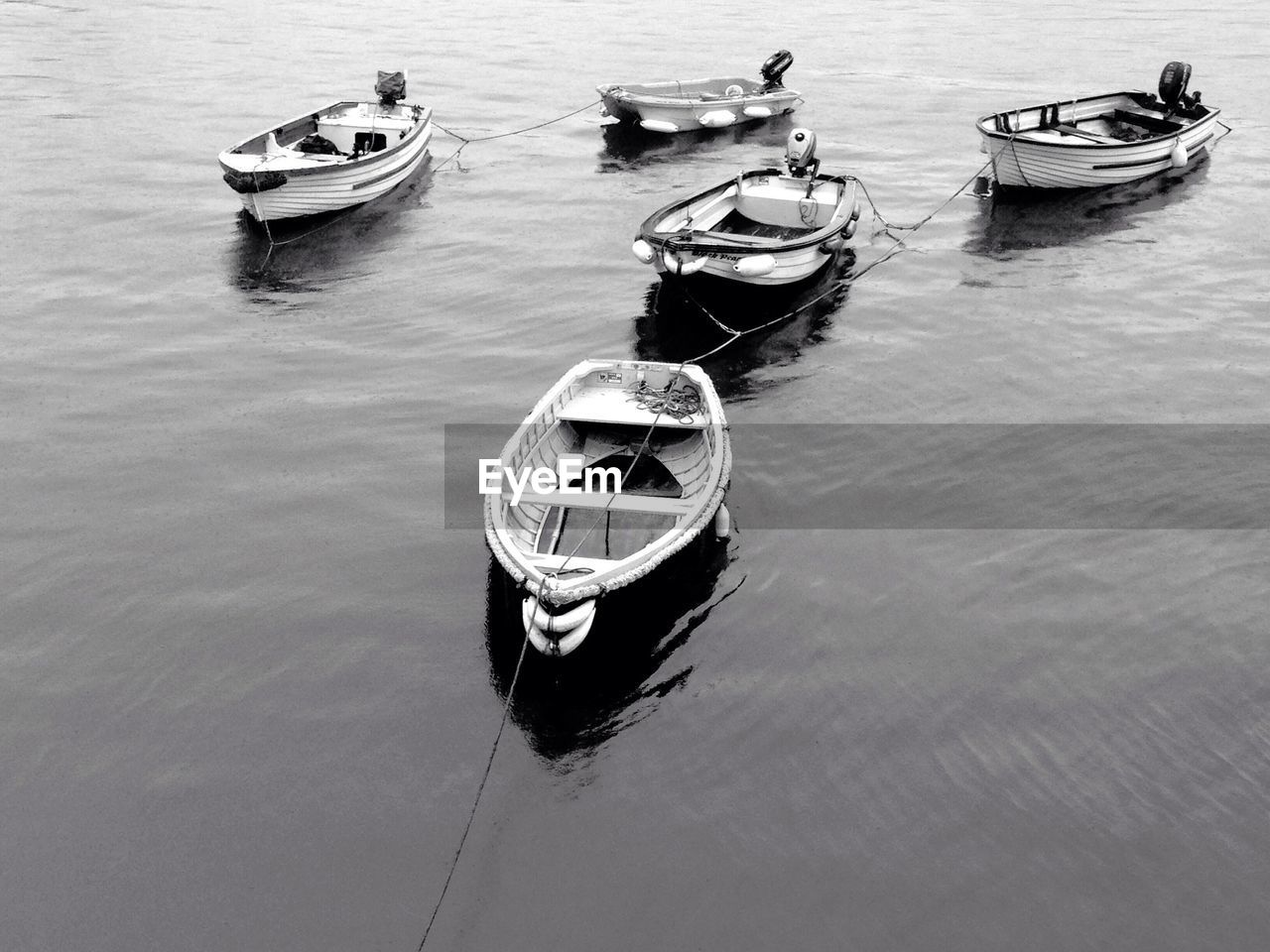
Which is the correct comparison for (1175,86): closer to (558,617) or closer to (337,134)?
(337,134)

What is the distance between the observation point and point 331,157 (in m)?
31.3

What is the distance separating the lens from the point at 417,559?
16.3 m

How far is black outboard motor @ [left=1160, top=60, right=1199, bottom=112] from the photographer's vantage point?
34.0 m

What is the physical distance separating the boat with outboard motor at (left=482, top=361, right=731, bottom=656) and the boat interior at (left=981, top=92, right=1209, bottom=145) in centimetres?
1994

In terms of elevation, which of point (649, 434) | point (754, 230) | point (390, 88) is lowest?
point (754, 230)

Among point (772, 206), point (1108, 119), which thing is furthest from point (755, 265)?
point (1108, 119)

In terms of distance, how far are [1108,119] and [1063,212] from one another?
676cm

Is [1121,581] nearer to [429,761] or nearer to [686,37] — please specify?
[429,761]

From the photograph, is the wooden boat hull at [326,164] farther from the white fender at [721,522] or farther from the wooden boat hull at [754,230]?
the white fender at [721,522]

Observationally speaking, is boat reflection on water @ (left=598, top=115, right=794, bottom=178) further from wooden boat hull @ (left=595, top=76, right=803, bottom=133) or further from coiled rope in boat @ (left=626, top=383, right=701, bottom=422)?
coiled rope in boat @ (left=626, top=383, right=701, bottom=422)

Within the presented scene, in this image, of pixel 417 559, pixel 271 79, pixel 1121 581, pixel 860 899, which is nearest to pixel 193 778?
pixel 417 559

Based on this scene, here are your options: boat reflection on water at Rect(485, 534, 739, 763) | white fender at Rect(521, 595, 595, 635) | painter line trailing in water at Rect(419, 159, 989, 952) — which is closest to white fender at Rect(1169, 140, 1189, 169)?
painter line trailing in water at Rect(419, 159, 989, 952)

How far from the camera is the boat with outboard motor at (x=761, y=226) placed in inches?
919

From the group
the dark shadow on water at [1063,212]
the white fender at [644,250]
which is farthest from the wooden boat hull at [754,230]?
the dark shadow on water at [1063,212]
